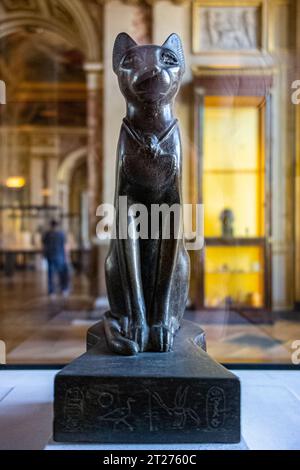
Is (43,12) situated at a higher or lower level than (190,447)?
higher

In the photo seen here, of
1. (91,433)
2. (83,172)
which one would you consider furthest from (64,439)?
(83,172)

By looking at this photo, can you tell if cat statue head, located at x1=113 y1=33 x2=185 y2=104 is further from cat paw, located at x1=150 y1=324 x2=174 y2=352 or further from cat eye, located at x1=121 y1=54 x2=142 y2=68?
cat paw, located at x1=150 y1=324 x2=174 y2=352

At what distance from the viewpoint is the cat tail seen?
205 cm

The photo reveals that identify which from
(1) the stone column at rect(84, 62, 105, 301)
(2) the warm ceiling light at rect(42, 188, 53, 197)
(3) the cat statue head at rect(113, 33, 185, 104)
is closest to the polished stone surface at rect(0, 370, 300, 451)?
(3) the cat statue head at rect(113, 33, 185, 104)

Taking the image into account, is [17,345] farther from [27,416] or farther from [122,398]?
[122,398]

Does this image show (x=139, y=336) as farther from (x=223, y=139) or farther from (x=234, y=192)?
(x=223, y=139)

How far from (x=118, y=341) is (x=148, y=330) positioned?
0.54 ft

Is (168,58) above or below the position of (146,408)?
above

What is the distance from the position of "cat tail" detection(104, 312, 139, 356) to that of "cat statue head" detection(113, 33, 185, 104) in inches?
44.6

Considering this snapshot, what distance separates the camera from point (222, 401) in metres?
1.79

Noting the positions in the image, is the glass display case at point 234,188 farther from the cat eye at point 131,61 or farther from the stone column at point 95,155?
the cat eye at point 131,61

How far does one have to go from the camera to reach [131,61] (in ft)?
6.91

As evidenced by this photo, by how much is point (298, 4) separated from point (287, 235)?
3.11 meters

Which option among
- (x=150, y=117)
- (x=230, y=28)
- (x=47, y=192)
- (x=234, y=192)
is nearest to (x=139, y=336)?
(x=150, y=117)
